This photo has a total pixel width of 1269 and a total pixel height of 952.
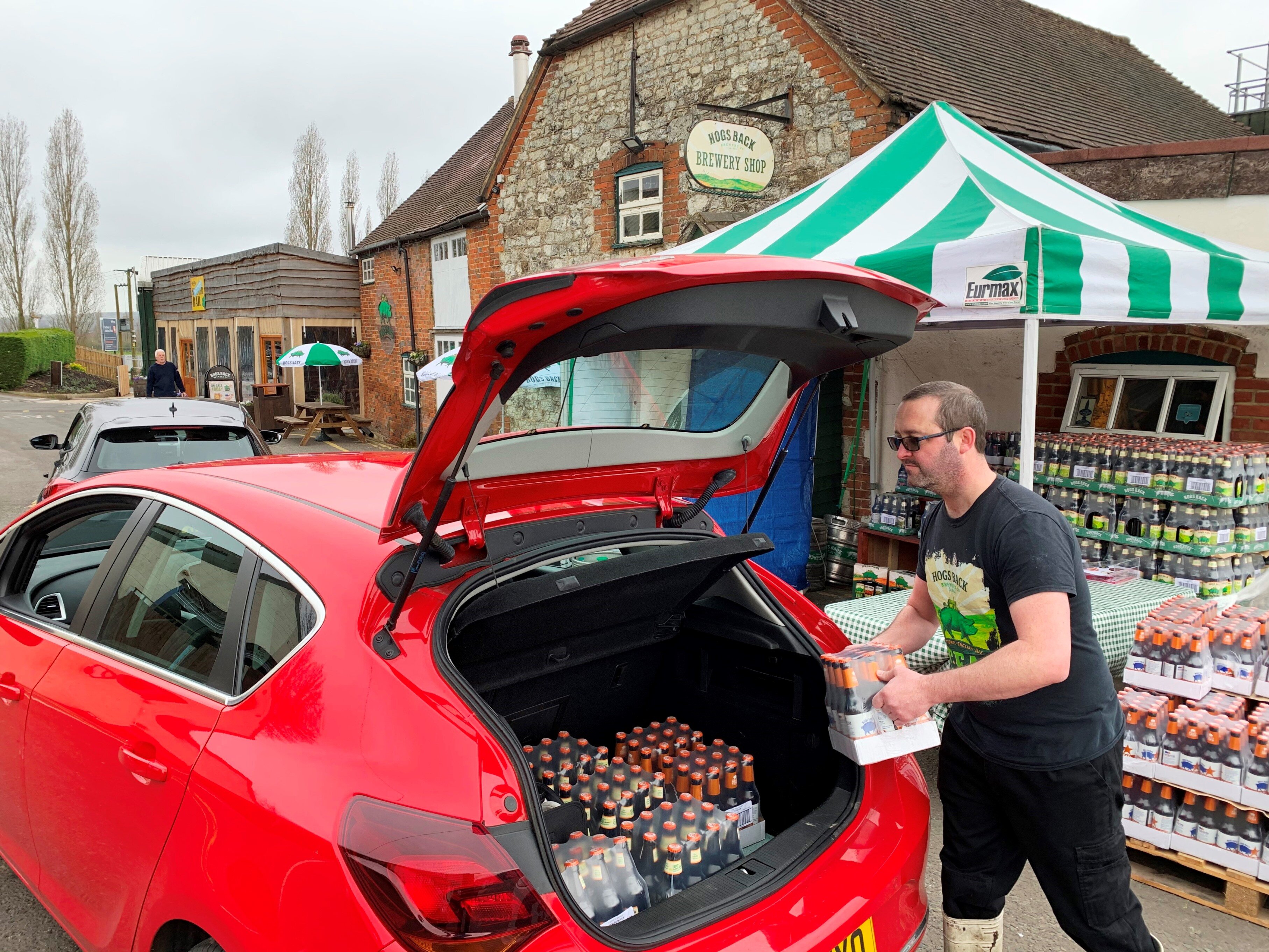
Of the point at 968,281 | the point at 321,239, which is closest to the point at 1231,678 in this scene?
the point at 968,281

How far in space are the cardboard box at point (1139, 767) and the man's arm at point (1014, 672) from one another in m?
1.79

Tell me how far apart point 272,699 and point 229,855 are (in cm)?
32

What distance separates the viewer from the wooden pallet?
321 centimetres

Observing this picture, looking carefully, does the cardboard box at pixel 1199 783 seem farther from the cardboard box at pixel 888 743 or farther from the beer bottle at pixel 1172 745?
the cardboard box at pixel 888 743

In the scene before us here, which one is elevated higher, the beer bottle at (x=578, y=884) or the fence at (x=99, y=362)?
the fence at (x=99, y=362)

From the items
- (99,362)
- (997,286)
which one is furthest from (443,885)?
(99,362)

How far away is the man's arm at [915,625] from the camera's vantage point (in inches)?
105

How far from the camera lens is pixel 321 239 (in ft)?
127

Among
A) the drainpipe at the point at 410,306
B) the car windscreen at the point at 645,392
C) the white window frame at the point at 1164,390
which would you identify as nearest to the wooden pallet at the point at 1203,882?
the car windscreen at the point at 645,392

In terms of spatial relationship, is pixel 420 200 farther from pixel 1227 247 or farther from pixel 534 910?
pixel 534 910

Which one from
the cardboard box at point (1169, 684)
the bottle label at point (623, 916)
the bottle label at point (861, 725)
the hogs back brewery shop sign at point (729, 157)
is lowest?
the cardboard box at point (1169, 684)

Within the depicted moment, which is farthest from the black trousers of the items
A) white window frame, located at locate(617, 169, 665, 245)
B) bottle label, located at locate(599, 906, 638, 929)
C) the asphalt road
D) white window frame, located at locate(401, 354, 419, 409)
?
white window frame, located at locate(401, 354, 419, 409)

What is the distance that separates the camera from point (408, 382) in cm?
1877

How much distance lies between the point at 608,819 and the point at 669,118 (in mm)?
9959
